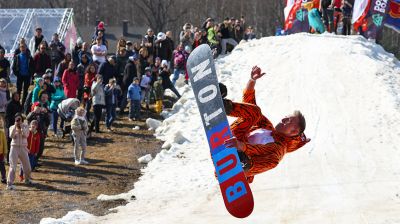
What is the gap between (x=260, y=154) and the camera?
7.67 meters

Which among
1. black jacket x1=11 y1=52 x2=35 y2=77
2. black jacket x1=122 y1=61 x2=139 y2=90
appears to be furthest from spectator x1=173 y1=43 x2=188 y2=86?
black jacket x1=11 y1=52 x2=35 y2=77

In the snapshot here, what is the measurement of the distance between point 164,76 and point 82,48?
2.71 meters

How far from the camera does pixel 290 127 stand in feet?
25.1

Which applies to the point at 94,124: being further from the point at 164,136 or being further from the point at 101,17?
the point at 101,17

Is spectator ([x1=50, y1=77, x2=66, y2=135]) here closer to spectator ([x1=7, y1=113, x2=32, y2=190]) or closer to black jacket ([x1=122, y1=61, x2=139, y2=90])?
black jacket ([x1=122, y1=61, x2=139, y2=90])

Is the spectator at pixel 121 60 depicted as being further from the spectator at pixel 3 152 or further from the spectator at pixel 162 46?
the spectator at pixel 3 152

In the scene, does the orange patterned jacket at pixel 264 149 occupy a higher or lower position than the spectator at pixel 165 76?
higher

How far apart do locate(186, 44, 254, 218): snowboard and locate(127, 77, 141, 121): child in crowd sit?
11.0m

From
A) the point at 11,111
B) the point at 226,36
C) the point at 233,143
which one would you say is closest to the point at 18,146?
the point at 11,111

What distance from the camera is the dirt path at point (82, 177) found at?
12.6 meters

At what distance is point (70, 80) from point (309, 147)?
6197 millimetres

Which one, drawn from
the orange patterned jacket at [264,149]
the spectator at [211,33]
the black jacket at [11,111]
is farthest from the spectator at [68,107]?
the orange patterned jacket at [264,149]

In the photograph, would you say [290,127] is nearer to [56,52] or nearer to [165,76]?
[165,76]

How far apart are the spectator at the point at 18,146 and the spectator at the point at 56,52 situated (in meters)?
6.15
